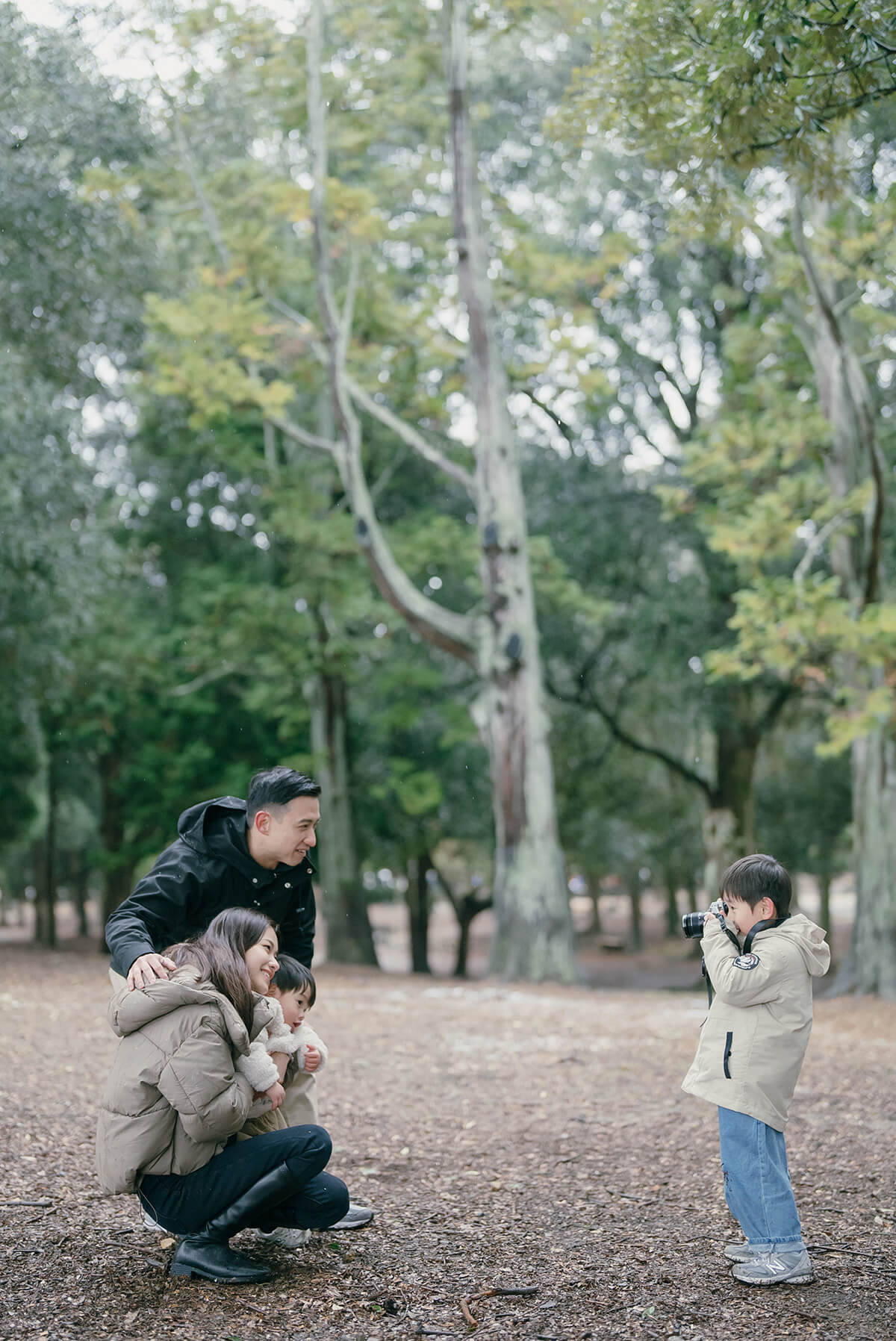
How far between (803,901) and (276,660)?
A: 35009mm

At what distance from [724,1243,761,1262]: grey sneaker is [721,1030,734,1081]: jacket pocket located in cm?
53

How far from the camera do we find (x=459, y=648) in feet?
40.8

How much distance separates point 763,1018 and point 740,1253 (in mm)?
761

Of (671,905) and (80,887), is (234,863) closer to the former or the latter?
(671,905)

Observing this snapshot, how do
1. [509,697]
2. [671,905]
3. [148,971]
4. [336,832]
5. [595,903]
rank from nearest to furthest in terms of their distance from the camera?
[148,971]
[509,697]
[336,832]
[671,905]
[595,903]

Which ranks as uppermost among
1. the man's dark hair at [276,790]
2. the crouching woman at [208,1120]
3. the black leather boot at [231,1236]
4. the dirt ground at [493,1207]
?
the man's dark hair at [276,790]

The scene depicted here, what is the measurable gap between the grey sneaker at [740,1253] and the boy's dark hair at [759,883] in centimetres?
101

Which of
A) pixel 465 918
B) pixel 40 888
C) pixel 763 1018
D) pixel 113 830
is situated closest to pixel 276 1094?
pixel 763 1018

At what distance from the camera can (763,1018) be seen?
3.25 m

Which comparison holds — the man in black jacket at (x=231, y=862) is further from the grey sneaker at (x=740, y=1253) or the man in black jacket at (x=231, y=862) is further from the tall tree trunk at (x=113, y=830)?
the tall tree trunk at (x=113, y=830)

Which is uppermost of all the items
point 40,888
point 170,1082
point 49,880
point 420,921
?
point 170,1082

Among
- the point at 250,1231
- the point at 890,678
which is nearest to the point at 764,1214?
the point at 250,1231

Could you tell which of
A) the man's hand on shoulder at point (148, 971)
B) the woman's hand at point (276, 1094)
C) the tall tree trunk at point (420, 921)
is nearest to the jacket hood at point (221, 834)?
the man's hand on shoulder at point (148, 971)

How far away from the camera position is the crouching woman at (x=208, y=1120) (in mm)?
2939
